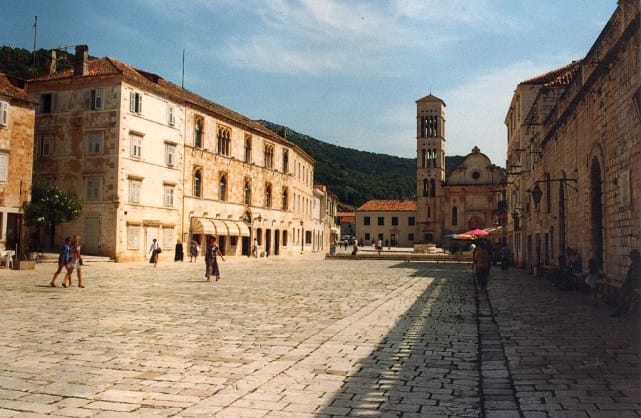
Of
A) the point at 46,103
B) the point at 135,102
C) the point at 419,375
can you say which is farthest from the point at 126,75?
the point at 419,375

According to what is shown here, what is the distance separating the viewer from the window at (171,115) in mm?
37281

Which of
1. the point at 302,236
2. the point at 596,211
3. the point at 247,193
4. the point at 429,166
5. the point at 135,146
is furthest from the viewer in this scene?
the point at 429,166

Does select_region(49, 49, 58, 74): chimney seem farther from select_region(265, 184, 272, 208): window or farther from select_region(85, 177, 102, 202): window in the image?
select_region(265, 184, 272, 208): window

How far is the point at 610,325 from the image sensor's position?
9930 mm

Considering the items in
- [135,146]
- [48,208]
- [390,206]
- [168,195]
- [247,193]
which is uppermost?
[390,206]

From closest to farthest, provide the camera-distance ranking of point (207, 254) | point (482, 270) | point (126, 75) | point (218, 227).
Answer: point (482, 270), point (207, 254), point (126, 75), point (218, 227)

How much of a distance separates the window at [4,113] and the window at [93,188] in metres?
6.17

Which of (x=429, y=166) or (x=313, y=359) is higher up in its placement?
(x=429, y=166)

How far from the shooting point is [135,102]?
34125mm

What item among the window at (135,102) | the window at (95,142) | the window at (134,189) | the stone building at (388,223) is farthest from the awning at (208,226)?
the stone building at (388,223)

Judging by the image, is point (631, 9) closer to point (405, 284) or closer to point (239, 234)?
point (405, 284)

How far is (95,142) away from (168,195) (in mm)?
5849

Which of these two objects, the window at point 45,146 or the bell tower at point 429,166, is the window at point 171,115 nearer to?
the window at point 45,146

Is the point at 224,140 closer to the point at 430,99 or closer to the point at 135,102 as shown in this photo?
the point at 135,102
